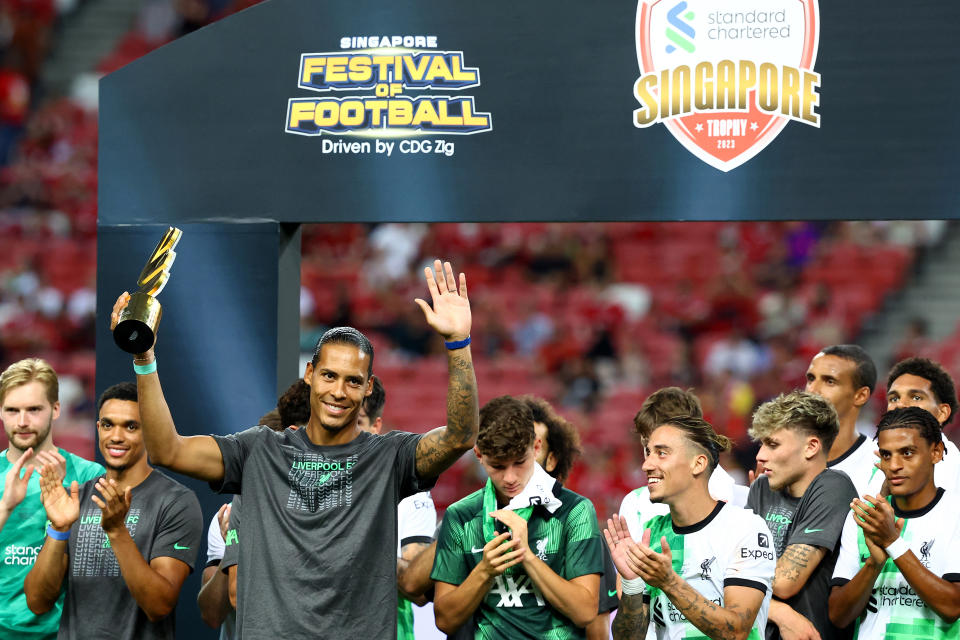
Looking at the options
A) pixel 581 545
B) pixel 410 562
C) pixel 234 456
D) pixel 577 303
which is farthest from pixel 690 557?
pixel 577 303

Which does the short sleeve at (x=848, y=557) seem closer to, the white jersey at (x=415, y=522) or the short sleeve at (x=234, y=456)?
the white jersey at (x=415, y=522)

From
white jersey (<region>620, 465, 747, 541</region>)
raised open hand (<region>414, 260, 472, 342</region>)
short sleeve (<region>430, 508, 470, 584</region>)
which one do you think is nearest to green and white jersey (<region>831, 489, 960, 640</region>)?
white jersey (<region>620, 465, 747, 541</region>)

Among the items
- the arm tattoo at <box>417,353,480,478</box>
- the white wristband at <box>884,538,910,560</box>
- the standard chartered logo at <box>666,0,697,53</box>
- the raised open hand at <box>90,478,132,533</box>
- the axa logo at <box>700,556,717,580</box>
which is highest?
the standard chartered logo at <box>666,0,697,53</box>

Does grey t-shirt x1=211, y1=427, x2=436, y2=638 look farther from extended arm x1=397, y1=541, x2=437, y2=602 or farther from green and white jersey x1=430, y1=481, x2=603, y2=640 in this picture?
extended arm x1=397, y1=541, x2=437, y2=602

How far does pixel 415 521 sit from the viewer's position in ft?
17.3

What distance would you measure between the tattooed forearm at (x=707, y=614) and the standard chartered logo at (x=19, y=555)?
9.30 feet

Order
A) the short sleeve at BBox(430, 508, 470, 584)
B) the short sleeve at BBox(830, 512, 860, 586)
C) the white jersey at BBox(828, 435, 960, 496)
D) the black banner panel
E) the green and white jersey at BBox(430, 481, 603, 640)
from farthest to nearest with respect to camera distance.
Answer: the black banner panel
the white jersey at BBox(828, 435, 960, 496)
the short sleeve at BBox(830, 512, 860, 586)
the short sleeve at BBox(430, 508, 470, 584)
the green and white jersey at BBox(430, 481, 603, 640)

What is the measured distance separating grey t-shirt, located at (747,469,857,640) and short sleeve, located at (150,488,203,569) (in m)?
2.36

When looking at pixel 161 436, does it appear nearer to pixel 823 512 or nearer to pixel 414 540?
pixel 414 540

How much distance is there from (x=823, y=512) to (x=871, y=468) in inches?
34.3

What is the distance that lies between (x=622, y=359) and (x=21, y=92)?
937 centimetres

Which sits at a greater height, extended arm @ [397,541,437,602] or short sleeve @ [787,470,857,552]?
short sleeve @ [787,470,857,552]

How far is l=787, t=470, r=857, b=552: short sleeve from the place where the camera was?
4.80 metres

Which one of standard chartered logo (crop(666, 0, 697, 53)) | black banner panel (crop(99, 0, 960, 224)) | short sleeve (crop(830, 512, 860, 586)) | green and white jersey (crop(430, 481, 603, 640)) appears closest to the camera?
green and white jersey (crop(430, 481, 603, 640))
